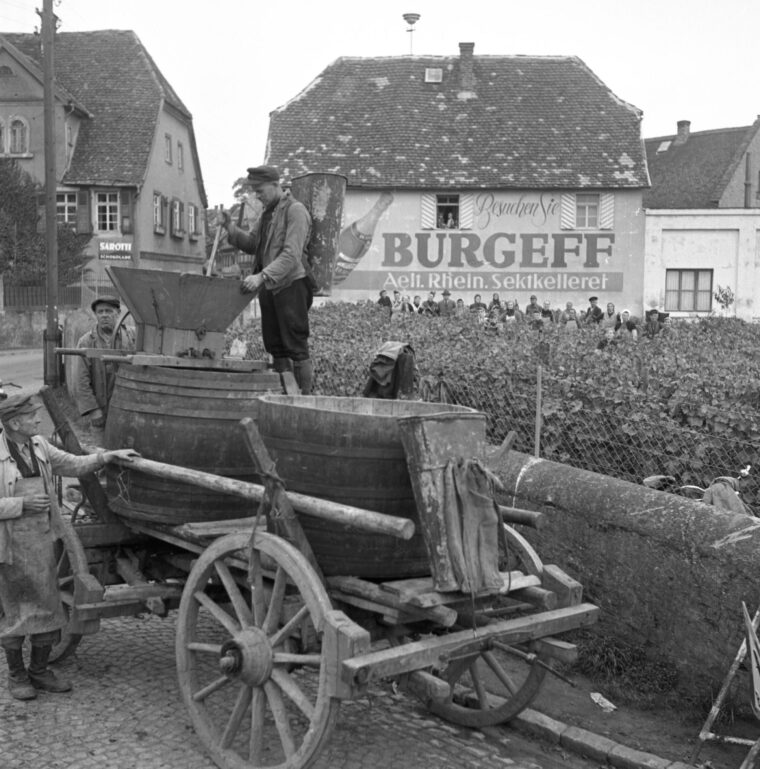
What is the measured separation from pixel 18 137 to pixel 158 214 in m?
6.56

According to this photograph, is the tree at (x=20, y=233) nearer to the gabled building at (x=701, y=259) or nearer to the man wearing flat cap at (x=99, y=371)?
the gabled building at (x=701, y=259)

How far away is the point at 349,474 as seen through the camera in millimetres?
4082

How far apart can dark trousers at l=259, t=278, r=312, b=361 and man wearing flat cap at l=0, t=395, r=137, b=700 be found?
2031mm

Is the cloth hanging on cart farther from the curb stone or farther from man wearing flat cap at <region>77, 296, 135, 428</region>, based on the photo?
man wearing flat cap at <region>77, 296, 135, 428</region>

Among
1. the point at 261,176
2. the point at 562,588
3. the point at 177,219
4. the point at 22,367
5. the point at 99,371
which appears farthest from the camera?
the point at 177,219

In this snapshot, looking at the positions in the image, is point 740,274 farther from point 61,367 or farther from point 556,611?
point 556,611

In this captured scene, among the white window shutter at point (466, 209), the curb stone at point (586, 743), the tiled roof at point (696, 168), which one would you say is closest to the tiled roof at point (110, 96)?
the white window shutter at point (466, 209)

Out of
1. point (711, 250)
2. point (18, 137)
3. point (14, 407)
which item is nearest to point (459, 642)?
point (14, 407)

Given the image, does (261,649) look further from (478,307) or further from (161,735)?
(478,307)

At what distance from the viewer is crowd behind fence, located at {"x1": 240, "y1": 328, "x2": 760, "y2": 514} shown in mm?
6551

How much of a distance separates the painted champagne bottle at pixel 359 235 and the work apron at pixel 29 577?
1204 inches

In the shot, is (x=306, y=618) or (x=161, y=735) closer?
(x=306, y=618)

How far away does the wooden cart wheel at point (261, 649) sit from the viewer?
3902 mm

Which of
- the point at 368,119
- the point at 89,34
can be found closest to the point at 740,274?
the point at 368,119
